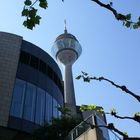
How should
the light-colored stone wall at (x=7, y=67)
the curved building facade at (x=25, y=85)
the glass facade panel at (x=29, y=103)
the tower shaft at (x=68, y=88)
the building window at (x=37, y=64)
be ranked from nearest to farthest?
1. the light-colored stone wall at (x=7, y=67)
2. the curved building facade at (x=25, y=85)
3. the glass facade panel at (x=29, y=103)
4. the building window at (x=37, y=64)
5. the tower shaft at (x=68, y=88)

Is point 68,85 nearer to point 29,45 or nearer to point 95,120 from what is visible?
point 29,45

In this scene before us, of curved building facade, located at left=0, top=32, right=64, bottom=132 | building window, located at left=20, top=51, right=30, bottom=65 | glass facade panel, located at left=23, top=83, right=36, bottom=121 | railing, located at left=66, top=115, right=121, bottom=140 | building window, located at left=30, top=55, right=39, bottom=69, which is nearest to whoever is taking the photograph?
railing, located at left=66, top=115, right=121, bottom=140

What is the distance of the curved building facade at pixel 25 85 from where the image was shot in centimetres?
2459

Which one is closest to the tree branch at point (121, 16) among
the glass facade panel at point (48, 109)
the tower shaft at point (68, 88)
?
the glass facade panel at point (48, 109)

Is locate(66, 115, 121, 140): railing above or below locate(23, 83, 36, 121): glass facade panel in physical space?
below

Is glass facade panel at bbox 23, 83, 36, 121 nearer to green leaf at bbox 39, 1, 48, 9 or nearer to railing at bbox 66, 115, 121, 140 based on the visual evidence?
railing at bbox 66, 115, 121, 140

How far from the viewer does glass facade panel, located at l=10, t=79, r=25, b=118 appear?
24.6 m

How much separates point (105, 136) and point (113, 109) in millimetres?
10001

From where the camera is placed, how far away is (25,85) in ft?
89.2

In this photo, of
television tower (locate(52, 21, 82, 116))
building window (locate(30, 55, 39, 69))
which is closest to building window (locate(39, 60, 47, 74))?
building window (locate(30, 55, 39, 69))

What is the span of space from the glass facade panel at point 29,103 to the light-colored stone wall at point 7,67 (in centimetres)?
153

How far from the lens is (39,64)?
3044 centimetres

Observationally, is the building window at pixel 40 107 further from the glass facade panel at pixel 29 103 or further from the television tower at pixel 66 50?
the television tower at pixel 66 50

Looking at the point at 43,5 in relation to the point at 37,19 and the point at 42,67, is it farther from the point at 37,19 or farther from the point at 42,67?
the point at 42,67
